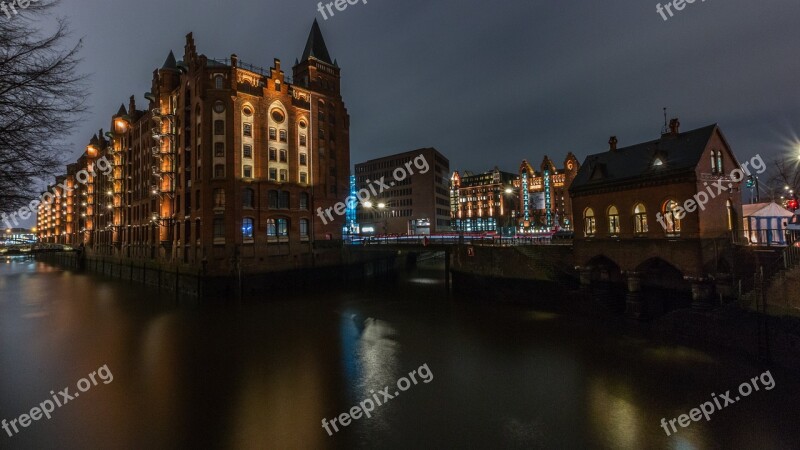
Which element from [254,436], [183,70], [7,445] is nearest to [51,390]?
[7,445]

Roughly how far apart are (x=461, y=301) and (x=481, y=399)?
21489mm

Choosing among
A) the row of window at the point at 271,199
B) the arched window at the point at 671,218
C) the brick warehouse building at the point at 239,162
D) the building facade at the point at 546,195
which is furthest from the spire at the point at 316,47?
the building facade at the point at 546,195

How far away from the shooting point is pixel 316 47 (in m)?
56.7

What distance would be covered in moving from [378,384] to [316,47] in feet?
182

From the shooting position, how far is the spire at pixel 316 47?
55766 mm

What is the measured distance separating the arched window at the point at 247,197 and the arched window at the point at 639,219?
131 feet

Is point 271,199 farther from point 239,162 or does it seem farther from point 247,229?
point 239,162

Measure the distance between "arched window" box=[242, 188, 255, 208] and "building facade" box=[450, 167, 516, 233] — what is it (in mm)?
82309

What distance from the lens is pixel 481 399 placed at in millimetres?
14648

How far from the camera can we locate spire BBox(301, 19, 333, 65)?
5577 centimetres

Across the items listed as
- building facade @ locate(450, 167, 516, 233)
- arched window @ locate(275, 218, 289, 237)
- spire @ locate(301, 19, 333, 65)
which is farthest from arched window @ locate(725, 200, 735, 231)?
building facade @ locate(450, 167, 516, 233)

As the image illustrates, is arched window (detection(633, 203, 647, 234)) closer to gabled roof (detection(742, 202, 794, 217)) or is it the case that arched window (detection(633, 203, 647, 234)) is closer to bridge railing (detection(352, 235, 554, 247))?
bridge railing (detection(352, 235, 554, 247))

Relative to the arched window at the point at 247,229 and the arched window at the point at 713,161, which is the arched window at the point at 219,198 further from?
the arched window at the point at 713,161

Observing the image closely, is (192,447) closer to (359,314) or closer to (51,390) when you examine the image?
(51,390)
